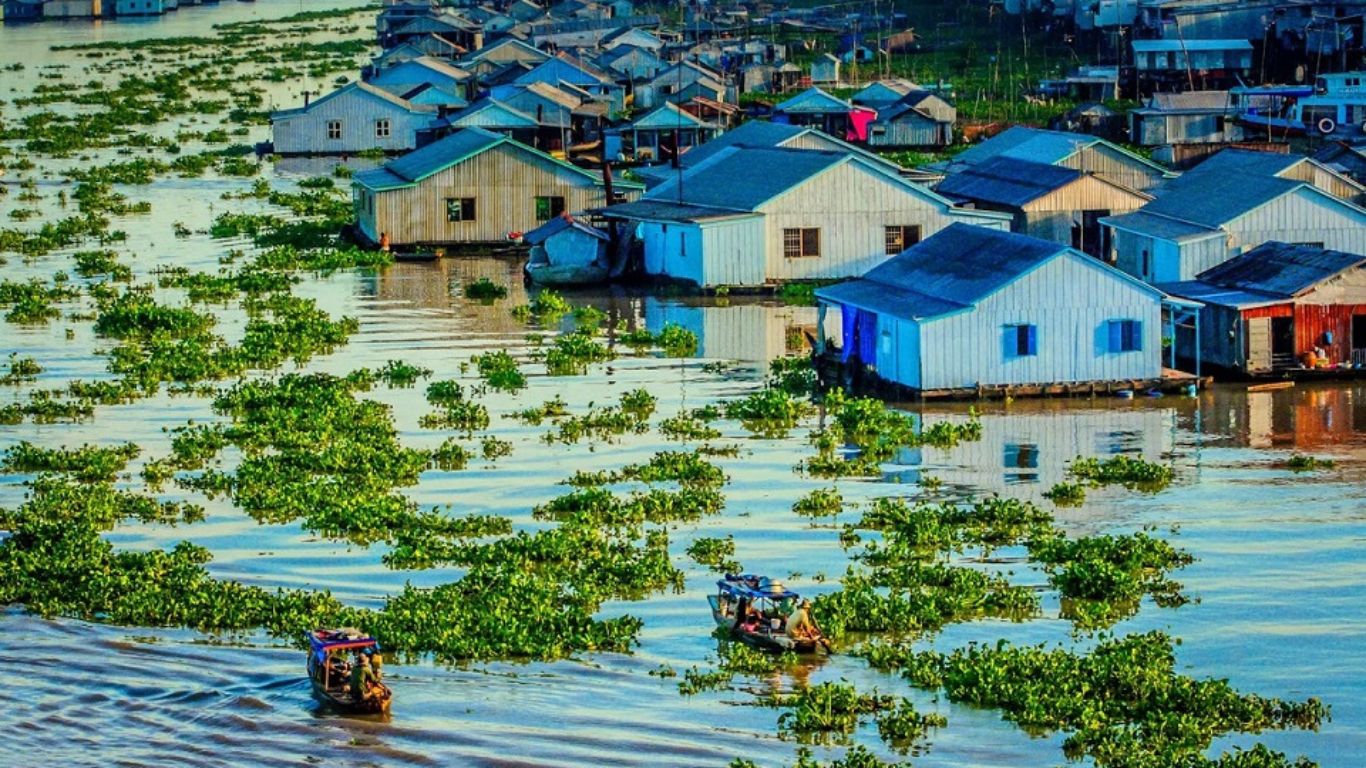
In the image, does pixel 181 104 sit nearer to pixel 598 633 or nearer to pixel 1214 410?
pixel 1214 410

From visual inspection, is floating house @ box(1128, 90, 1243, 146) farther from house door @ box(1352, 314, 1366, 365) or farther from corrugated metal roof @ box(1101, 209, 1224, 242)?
house door @ box(1352, 314, 1366, 365)

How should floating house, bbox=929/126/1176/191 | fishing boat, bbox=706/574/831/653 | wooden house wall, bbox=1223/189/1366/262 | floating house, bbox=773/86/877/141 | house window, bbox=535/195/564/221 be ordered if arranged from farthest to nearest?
floating house, bbox=773/86/877/141 → house window, bbox=535/195/564/221 → floating house, bbox=929/126/1176/191 → wooden house wall, bbox=1223/189/1366/262 → fishing boat, bbox=706/574/831/653

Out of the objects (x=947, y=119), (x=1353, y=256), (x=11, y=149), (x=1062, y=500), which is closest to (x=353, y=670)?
(x=1062, y=500)

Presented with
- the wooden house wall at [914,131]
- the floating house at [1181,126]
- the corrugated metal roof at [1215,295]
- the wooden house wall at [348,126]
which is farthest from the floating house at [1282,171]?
the wooden house wall at [348,126]

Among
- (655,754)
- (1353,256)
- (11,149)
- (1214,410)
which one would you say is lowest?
(655,754)

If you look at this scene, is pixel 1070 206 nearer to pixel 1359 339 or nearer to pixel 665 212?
pixel 665 212

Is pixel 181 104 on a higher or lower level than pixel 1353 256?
higher

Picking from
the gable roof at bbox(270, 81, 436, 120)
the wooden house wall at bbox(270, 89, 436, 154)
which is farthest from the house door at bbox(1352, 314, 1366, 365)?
the gable roof at bbox(270, 81, 436, 120)

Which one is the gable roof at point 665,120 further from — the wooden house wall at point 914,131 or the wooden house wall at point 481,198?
the wooden house wall at point 481,198
